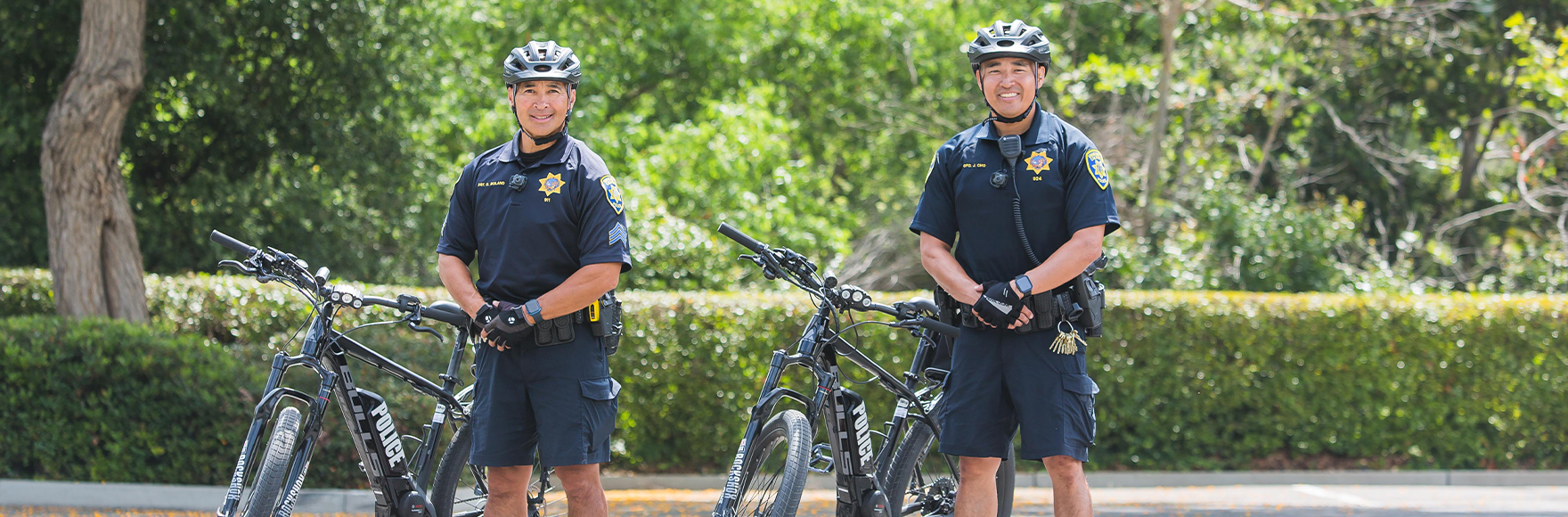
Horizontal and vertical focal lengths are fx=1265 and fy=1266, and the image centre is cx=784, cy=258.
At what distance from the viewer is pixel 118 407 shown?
6.96 metres

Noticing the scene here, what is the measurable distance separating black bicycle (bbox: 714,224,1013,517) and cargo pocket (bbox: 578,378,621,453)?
19.7 inches

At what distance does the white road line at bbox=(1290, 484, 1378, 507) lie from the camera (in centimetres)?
797

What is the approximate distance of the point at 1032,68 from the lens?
393cm

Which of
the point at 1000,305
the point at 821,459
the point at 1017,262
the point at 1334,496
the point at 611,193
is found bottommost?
the point at 1334,496

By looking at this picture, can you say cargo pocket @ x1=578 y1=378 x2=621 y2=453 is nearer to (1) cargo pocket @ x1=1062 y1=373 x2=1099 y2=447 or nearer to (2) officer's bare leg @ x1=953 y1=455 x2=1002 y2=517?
(2) officer's bare leg @ x1=953 y1=455 x2=1002 y2=517

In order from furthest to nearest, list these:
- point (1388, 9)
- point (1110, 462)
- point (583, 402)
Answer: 1. point (1388, 9)
2. point (1110, 462)
3. point (583, 402)

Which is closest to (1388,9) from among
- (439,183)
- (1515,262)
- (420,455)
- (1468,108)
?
(1515,262)

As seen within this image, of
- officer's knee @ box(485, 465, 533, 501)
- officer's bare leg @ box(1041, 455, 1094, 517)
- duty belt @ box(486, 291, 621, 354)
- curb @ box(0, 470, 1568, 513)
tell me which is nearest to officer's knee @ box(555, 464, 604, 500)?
officer's knee @ box(485, 465, 533, 501)

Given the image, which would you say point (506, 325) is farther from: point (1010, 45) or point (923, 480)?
point (923, 480)

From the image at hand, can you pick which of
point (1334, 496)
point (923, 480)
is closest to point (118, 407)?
point (923, 480)

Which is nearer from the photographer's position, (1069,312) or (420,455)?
(1069,312)

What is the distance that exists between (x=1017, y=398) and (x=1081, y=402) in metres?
0.20

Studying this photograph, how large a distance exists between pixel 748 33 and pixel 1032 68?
48.7ft

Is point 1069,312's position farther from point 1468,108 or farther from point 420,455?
point 1468,108
